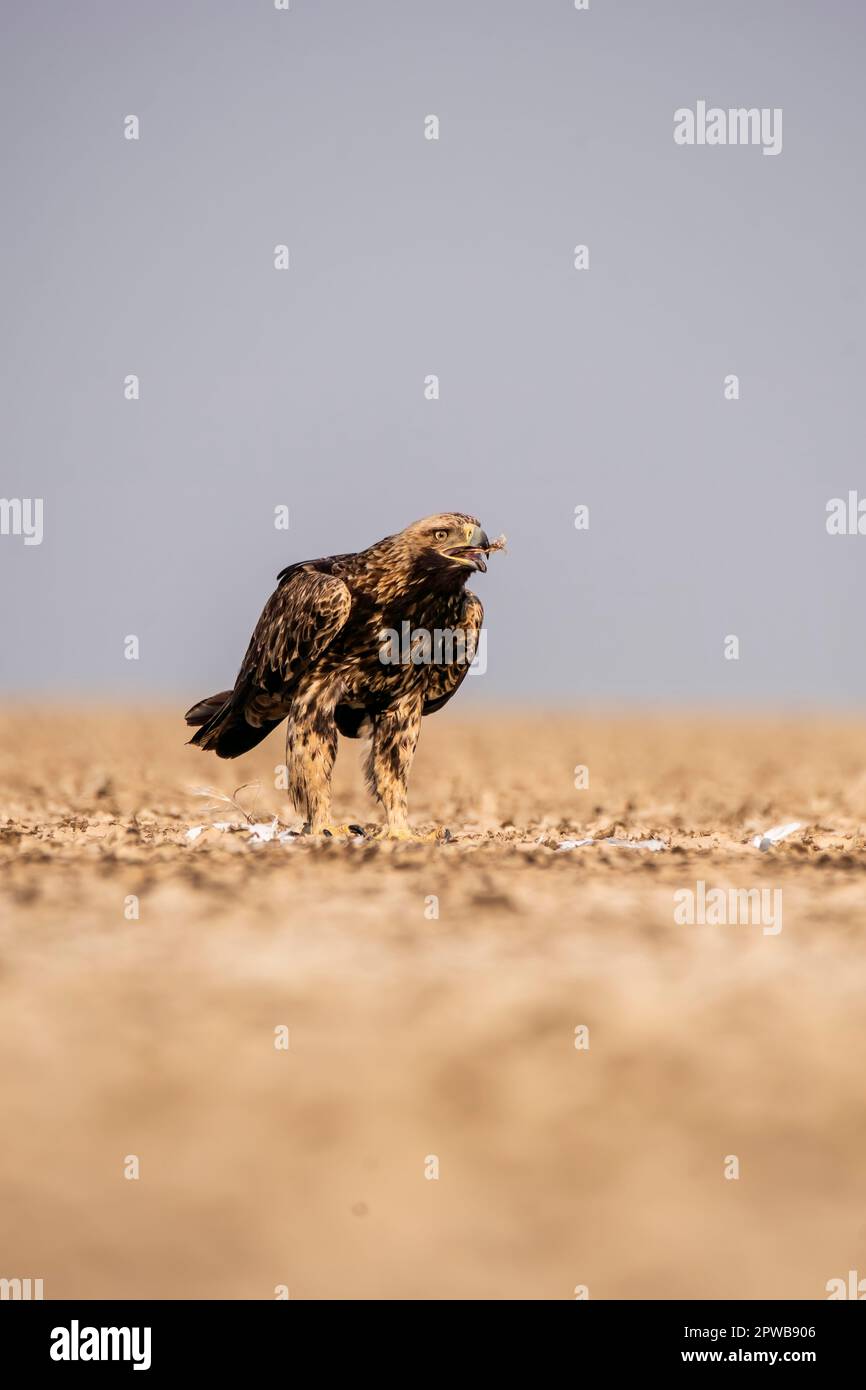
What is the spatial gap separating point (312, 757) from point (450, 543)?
150 centimetres

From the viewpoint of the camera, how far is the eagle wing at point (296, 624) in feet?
30.8

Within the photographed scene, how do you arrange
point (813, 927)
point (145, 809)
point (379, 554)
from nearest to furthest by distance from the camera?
point (813, 927)
point (379, 554)
point (145, 809)

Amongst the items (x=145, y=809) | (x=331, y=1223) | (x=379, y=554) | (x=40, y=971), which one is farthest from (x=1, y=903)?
(x=145, y=809)

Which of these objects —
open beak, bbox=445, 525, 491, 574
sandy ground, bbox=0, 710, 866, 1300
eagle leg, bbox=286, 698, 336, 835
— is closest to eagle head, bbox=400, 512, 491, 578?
open beak, bbox=445, 525, 491, 574

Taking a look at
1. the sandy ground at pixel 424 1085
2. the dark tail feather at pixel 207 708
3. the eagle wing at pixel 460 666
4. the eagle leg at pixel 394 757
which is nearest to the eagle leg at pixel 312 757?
the eagle leg at pixel 394 757

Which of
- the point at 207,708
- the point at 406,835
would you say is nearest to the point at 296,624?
the point at 406,835

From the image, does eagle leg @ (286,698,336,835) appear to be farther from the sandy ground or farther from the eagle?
the sandy ground

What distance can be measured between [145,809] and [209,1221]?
7616 mm

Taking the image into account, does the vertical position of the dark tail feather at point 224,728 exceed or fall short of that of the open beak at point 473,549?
it falls short

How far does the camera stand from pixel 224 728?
35.5ft

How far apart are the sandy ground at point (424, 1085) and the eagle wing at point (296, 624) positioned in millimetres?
2101

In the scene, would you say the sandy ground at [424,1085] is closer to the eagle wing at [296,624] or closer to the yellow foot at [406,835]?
the yellow foot at [406,835]

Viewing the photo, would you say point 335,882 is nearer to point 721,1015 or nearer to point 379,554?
point 721,1015

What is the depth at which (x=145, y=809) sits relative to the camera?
40.4 ft
